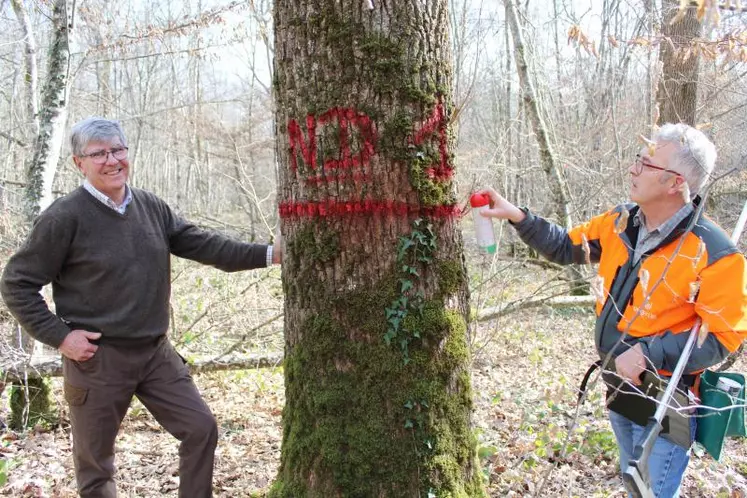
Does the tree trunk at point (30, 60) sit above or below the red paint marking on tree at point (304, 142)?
above

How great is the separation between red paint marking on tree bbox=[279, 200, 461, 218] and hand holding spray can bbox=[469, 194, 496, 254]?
29 cm

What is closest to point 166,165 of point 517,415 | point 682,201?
point 517,415

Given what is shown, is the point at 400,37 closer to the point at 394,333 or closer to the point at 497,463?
the point at 394,333

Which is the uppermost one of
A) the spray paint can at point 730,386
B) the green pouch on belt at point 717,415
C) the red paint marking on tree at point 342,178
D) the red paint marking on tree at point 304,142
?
the red paint marking on tree at point 304,142

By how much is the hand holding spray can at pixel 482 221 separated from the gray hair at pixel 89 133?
1.89 metres

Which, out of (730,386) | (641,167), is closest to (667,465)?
(730,386)

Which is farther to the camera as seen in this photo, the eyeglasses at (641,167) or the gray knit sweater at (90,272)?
the gray knit sweater at (90,272)

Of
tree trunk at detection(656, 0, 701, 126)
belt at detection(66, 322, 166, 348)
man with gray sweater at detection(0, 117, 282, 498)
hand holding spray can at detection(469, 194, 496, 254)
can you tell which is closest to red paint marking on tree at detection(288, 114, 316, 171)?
hand holding spray can at detection(469, 194, 496, 254)

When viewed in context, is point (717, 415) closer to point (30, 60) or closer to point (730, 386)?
point (730, 386)

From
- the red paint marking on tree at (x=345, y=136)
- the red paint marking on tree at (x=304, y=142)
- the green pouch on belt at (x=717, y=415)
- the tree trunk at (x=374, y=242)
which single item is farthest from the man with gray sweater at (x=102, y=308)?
the green pouch on belt at (x=717, y=415)

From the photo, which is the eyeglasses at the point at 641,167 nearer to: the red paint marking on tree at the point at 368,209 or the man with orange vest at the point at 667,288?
the man with orange vest at the point at 667,288

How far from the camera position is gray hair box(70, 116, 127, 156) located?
275 centimetres

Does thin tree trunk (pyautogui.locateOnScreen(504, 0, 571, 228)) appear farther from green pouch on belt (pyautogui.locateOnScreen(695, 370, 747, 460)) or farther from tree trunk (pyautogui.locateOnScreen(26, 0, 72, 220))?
tree trunk (pyautogui.locateOnScreen(26, 0, 72, 220))

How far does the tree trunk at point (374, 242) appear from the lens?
2.16m
